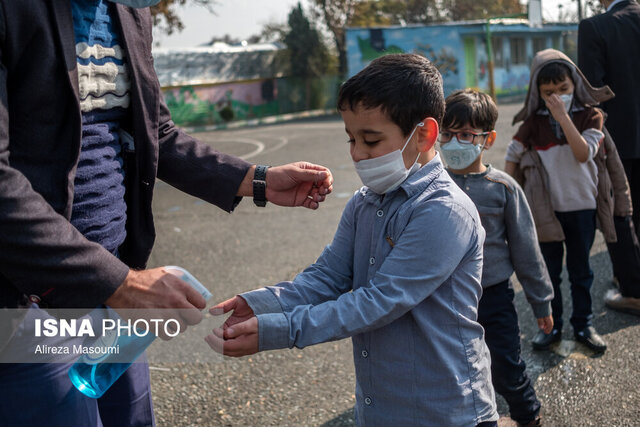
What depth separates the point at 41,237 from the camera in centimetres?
148

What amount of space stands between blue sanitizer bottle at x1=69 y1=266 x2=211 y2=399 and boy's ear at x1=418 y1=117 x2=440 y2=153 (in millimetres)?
848

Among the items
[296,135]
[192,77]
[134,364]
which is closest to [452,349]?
[134,364]

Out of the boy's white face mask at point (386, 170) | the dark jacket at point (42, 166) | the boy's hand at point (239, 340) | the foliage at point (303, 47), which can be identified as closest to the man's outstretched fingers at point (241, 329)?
the boy's hand at point (239, 340)

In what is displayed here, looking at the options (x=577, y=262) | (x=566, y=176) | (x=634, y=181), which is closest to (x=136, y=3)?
(x=566, y=176)

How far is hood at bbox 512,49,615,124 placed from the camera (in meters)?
3.84

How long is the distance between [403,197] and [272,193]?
0.55 metres

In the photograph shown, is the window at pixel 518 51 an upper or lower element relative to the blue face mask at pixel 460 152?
lower

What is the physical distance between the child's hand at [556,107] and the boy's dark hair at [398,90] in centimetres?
195

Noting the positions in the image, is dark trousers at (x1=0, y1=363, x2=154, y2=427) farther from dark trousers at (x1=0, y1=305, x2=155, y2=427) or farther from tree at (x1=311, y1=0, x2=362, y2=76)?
tree at (x1=311, y1=0, x2=362, y2=76)

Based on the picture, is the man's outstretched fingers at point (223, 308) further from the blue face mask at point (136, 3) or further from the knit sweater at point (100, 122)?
the blue face mask at point (136, 3)

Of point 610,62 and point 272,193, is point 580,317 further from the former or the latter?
point 272,193

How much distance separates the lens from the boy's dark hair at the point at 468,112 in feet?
10.2

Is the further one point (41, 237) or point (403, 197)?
point (403, 197)

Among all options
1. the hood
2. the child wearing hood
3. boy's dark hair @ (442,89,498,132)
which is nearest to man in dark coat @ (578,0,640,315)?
the child wearing hood
